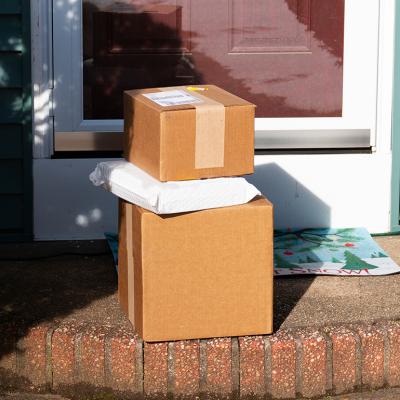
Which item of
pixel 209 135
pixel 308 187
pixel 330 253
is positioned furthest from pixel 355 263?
pixel 209 135

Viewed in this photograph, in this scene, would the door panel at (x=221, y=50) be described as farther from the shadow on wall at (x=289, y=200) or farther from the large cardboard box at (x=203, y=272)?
the large cardboard box at (x=203, y=272)

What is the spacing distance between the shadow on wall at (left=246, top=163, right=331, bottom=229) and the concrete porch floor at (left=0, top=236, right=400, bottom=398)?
128 cm

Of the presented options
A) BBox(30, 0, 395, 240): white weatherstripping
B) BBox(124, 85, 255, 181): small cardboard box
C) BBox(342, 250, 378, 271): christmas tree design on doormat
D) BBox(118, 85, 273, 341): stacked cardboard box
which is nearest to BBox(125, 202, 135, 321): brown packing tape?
Answer: BBox(118, 85, 273, 341): stacked cardboard box

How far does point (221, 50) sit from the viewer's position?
5555mm

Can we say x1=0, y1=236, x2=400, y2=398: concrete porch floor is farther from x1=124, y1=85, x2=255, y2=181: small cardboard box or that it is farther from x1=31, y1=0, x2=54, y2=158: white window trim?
x1=31, y1=0, x2=54, y2=158: white window trim

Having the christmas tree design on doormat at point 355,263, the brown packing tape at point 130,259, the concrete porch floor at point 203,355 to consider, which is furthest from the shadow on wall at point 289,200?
the brown packing tape at point 130,259

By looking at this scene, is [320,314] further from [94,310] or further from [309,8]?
[309,8]

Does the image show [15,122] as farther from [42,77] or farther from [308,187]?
[308,187]

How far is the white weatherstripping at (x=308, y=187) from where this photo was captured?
551cm

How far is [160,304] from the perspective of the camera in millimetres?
4000

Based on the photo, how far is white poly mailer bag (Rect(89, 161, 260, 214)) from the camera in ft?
12.8

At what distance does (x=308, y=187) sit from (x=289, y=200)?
112 millimetres

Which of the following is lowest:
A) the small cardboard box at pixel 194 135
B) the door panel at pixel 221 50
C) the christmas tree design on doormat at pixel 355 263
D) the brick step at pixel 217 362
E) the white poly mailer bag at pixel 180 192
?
the brick step at pixel 217 362

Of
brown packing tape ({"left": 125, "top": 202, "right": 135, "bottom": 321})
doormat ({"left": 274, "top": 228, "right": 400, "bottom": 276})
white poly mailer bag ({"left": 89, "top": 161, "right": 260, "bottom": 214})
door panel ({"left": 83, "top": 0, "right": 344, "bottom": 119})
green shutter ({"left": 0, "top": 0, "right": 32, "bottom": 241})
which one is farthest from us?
door panel ({"left": 83, "top": 0, "right": 344, "bottom": 119})
